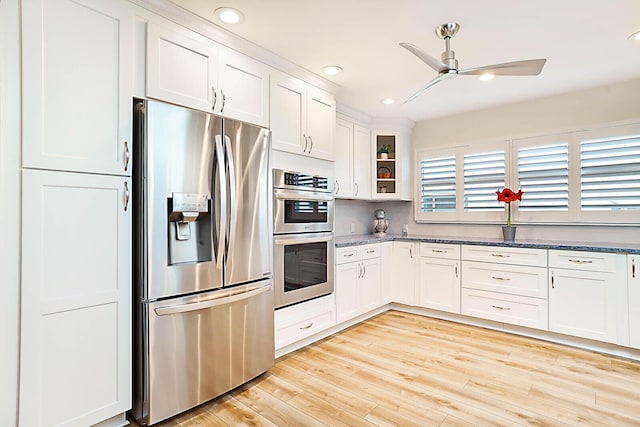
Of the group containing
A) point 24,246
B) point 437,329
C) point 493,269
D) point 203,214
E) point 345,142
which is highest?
point 345,142

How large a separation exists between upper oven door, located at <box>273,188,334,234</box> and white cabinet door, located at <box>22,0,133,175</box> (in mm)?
1102

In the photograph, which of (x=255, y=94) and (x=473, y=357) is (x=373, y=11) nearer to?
(x=255, y=94)

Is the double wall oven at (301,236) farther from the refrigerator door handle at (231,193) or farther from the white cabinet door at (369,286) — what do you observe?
the white cabinet door at (369,286)

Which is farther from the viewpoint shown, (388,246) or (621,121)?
(388,246)

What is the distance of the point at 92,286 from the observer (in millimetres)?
1740

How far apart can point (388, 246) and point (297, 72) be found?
2213 millimetres

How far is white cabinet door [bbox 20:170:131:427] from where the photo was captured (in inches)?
61.6

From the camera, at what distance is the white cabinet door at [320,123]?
3.03 metres

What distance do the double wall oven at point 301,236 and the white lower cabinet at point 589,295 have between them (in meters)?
2.05

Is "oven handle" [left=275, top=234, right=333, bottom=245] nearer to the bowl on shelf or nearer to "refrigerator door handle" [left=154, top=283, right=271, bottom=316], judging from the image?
Result: "refrigerator door handle" [left=154, top=283, right=271, bottom=316]

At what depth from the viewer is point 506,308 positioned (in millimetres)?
3432

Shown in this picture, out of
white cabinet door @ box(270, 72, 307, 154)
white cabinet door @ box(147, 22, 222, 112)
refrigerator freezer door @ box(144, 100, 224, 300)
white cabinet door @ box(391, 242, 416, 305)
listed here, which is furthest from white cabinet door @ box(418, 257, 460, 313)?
white cabinet door @ box(147, 22, 222, 112)

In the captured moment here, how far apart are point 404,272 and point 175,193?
293 cm

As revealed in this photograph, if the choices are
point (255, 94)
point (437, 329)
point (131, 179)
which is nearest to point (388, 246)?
point (437, 329)
